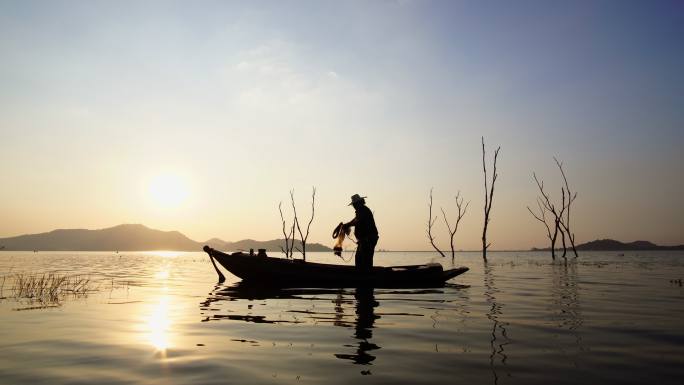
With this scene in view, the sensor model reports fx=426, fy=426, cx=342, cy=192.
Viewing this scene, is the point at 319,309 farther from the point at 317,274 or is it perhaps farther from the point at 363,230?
the point at 363,230

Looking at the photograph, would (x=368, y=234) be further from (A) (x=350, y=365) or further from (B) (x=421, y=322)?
(A) (x=350, y=365)

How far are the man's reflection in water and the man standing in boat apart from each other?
2.35 meters

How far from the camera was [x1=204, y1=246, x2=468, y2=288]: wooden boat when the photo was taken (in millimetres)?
14797

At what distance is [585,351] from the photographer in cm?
545

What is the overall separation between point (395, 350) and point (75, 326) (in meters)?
5.84

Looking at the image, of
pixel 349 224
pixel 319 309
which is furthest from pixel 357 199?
pixel 319 309

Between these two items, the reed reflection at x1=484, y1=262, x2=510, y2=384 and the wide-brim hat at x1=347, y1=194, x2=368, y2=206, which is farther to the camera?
the wide-brim hat at x1=347, y1=194, x2=368, y2=206

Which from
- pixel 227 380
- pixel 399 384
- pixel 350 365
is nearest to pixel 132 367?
pixel 227 380

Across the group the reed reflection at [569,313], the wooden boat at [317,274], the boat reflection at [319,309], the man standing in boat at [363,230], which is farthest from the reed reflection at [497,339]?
the man standing in boat at [363,230]

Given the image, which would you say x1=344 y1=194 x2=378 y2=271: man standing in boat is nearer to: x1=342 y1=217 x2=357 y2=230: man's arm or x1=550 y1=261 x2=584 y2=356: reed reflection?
x1=342 y1=217 x2=357 y2=230: man's arm

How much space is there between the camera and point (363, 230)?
1501 cm

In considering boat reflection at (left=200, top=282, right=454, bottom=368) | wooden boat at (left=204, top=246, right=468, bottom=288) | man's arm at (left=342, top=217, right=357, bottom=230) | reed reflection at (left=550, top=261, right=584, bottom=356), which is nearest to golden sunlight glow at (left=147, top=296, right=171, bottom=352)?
boat reflection at (left=200, top=282, right=454, bottom=368)

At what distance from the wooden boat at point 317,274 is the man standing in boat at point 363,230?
53 cm

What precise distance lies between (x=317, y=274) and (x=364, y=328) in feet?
25.6
